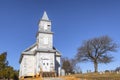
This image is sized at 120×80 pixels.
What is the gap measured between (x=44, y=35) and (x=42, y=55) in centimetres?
490

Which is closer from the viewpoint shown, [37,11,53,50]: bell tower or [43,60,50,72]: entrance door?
[43,60,50,72]: entrance door

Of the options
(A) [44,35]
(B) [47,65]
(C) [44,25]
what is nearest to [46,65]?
(B) [47,65]

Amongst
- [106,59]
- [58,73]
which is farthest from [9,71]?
[106,59]

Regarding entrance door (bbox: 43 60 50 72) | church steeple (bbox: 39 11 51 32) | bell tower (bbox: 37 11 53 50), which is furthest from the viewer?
church steeple (bbox: 39 11 51 32)

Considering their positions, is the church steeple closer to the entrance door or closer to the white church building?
the white church building

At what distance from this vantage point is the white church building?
46750 mm

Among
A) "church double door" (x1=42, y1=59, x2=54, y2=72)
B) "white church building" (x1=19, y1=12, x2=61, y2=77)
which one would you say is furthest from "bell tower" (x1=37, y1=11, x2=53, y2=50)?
"church double door" (x1=42, y1=59, x2=54, y2=72)

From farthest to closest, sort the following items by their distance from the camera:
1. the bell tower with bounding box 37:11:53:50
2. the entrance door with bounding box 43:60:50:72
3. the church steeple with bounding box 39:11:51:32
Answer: the church steeple with bounding box 39:11:51:32 → the bell tower with bounding box 37:11:53:50 → the entrance door with bounding box 43:60:50:72

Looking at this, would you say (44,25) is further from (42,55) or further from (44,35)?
(42,55)

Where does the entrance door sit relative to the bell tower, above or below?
below

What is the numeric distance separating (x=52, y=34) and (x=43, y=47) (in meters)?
3.65

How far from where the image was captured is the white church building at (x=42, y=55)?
4675 centimetres

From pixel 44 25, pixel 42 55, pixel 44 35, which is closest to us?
pixel 42 55

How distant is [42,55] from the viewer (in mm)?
46844
